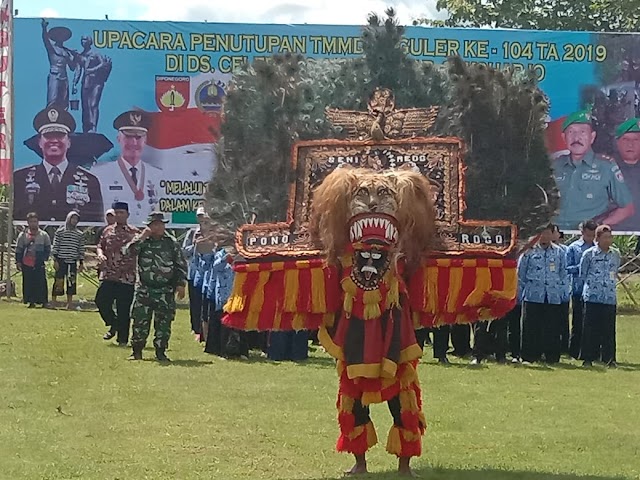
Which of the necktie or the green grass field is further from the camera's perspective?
the necktie

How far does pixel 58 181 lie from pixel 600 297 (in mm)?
10776

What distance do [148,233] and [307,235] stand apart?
219 inches

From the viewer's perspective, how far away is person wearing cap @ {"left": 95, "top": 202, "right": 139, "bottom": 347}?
45.9 ft

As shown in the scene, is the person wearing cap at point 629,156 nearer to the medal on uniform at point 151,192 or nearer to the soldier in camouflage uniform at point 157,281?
the medal on uniform at point 151,192

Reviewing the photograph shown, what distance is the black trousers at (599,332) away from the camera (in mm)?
13562

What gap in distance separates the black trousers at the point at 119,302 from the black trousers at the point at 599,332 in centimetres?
558

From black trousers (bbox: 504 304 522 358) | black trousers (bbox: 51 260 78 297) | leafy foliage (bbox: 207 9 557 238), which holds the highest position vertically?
leafy foliage (bbox: 207 9 557 238)

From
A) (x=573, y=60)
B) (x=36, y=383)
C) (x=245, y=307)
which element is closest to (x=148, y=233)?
(x=36, y=383)

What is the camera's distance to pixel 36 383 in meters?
11.0

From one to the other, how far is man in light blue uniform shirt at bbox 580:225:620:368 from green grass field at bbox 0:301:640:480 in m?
0.38

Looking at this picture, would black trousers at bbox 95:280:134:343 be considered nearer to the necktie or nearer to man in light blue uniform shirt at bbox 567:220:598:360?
man in light blue uniform shirt at bbox 567:220:598:360

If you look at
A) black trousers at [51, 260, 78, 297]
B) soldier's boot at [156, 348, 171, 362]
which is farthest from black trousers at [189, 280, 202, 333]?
black trousers at [51, 260, 78, 297]

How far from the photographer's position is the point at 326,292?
701 cm

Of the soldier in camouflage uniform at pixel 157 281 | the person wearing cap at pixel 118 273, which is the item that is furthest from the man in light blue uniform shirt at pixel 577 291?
the person wearing cap at pixel 118 273
